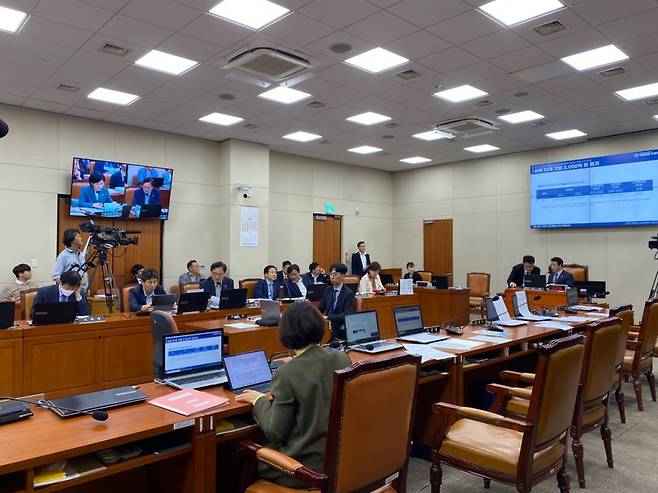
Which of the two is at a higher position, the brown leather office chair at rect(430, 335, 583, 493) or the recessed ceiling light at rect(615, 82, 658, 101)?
A: the recessed ceiling light at rect(615, 82, 658, 101)

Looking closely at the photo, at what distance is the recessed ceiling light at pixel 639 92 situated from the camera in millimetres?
6684

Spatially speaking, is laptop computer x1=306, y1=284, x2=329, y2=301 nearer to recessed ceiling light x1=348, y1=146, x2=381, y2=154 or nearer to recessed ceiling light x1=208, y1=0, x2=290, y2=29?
recessed ceiling light x1=208, y1=0, x2=290, y2=29

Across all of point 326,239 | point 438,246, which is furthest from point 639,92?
point 326,239

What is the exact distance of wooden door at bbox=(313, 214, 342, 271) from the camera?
11570 mm

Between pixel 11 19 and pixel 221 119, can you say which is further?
pixel 221 119

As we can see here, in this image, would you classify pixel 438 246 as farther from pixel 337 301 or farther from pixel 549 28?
pixel 549 28

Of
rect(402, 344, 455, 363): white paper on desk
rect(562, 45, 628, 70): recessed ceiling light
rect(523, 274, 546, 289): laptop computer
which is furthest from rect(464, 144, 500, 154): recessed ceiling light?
rect(402, 344, 455, 363): white paper on desk

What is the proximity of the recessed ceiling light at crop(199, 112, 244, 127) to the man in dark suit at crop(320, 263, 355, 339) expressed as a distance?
12.0 ft

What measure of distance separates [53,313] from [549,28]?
5.47m

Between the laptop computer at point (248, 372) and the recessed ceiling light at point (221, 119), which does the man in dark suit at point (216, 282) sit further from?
the laptop computer at point (248, 372)

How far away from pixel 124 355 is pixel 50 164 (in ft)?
13.6

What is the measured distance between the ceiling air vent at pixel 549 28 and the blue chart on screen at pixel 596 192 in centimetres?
504

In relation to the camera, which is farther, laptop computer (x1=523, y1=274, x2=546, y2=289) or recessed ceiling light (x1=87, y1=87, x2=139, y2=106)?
laptop computer (x1=523, y1=274, x2=546, y2=289)

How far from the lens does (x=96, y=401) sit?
2236 millimetres
